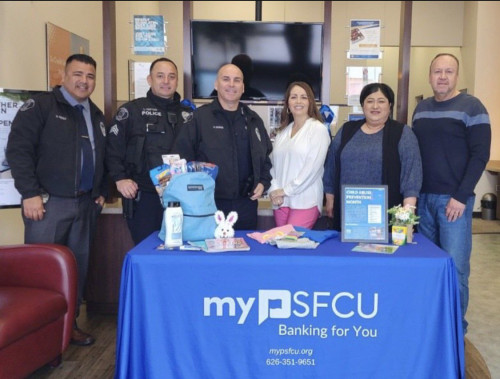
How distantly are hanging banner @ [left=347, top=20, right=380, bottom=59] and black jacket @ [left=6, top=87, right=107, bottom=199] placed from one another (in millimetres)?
1993

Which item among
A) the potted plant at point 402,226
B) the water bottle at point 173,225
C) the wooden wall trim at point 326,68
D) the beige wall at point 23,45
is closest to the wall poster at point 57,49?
the beige wall at point 23,45

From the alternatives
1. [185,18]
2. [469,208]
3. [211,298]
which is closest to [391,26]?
[185,18]

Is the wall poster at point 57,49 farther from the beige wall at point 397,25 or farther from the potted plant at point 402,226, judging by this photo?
the potted plant at point 402,226

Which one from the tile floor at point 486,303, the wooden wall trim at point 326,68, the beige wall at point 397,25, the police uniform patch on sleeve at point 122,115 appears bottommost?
the tile floor at point 486,303

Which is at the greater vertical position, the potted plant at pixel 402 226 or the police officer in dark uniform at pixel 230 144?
the police officer in dark uniform at pixel 230 144

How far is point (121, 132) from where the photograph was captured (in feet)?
8.99

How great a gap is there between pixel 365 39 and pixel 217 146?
63.0 inches

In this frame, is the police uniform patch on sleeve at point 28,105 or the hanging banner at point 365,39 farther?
the hanging banner at point 365,39

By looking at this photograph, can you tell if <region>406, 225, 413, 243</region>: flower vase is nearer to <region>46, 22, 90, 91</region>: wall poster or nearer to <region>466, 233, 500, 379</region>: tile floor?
<region>466, 233, 500, 379</region>: tile floor

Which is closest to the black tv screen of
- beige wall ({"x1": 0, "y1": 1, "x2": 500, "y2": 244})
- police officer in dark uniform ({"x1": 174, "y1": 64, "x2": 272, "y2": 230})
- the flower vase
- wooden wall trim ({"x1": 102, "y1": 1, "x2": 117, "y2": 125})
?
wooden wall trim ({"x1": 102, "y1": 1, "x2": 117, "y2": 125})

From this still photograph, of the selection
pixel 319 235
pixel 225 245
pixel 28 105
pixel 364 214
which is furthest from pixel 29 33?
pixel 364 214

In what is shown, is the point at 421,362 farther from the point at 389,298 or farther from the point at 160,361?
the point at 160,361

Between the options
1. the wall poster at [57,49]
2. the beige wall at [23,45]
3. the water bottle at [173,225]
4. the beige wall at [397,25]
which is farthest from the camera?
the beige wall at [397,25]

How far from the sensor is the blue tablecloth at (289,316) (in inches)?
70.1
